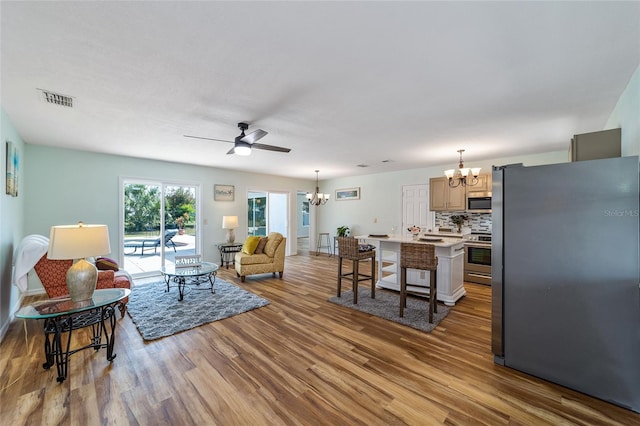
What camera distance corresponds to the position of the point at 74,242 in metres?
2.18

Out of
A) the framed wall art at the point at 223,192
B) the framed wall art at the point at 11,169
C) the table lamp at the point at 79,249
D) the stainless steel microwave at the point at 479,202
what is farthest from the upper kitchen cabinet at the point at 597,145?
the framed wall art at the point at 223,192

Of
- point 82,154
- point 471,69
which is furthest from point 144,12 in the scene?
point 82,154

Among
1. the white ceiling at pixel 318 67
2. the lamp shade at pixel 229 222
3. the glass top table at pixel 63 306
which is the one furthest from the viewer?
the lamp shade at pixel 229 222

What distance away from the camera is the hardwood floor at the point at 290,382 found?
1.74 meters

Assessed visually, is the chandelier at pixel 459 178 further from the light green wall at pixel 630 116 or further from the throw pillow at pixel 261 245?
the throw pillow at pixel 261 245

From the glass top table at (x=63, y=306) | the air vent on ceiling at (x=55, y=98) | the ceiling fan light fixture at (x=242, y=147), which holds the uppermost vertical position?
the air vent on ceiling at (x=55, y=98)

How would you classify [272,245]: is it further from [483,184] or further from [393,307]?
[483,184]

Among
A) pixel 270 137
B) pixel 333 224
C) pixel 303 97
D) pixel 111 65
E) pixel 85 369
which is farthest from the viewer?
pixel 333 224

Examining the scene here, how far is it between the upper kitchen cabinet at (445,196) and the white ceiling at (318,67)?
1859mm

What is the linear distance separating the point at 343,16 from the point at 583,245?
94.4 inches

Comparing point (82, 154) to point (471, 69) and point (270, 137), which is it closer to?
point (270, 137)

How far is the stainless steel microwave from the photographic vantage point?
517 cm

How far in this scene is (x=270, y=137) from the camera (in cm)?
396

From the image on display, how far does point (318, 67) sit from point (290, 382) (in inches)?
103
